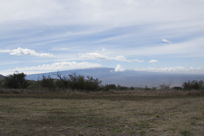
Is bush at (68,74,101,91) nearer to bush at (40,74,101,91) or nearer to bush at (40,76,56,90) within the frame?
bush at (40,74,101,91)

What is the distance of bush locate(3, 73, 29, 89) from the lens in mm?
35266

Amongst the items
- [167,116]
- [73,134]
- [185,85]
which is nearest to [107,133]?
[73,134]

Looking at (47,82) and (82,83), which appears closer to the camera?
(82,83)

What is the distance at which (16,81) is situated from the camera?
35531 millimetres

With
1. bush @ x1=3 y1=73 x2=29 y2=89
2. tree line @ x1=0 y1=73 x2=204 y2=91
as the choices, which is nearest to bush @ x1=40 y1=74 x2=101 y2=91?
tree line @ x1=0 y1=73 x2=204 y2=91

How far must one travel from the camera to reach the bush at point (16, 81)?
35.3 metres

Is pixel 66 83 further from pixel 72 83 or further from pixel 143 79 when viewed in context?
pixel 143 79

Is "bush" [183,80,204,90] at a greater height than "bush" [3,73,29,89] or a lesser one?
lesser

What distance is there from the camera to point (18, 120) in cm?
1134

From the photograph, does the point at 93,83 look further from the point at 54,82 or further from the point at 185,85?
the point at 185,85

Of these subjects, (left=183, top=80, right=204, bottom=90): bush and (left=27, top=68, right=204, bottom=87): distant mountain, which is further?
(left=27, top=68, right=204, bottom=87): distant mountain

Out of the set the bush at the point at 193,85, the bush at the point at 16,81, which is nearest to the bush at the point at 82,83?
the bush at the point at 16,81

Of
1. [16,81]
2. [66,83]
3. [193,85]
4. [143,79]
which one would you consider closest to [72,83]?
[66,83]

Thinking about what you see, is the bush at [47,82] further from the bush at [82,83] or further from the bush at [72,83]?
the bush at [82,83]
